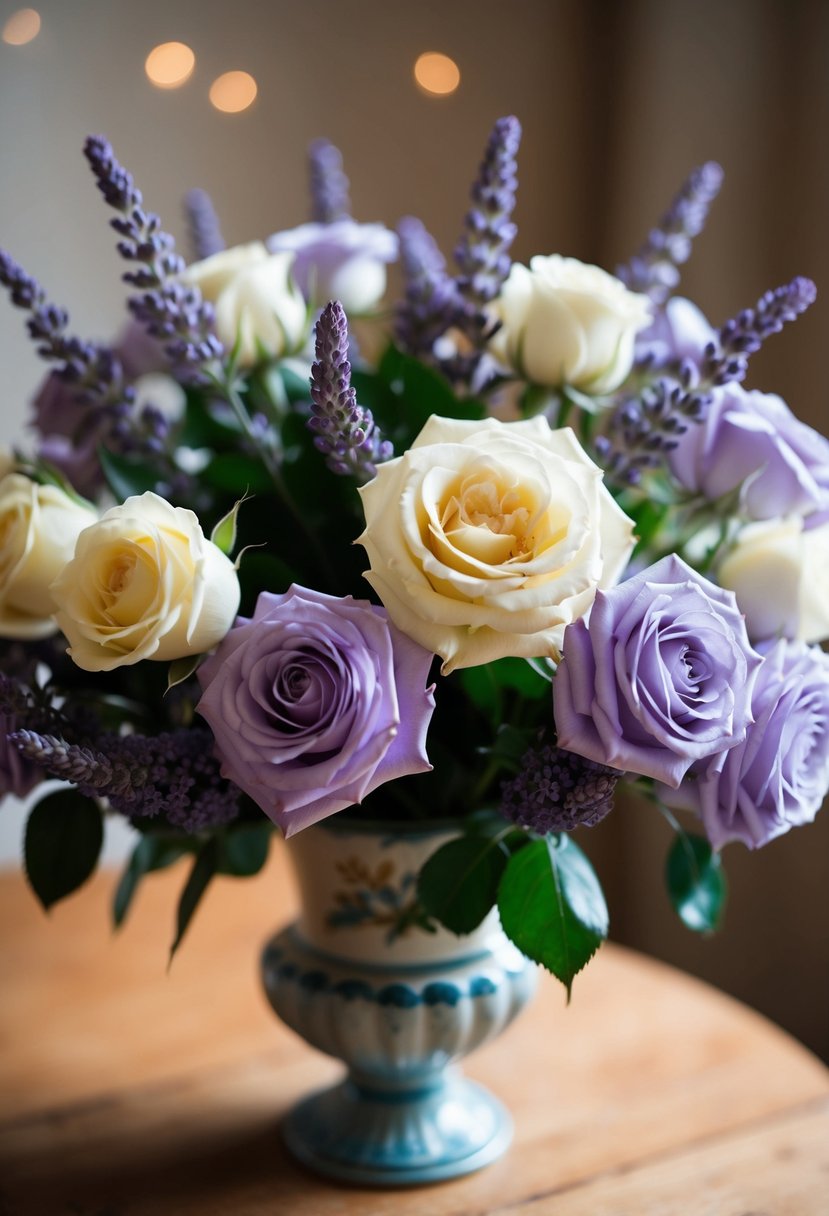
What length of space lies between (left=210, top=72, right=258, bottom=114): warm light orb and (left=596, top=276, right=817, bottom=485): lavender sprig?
0.93 m

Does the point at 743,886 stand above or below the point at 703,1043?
below

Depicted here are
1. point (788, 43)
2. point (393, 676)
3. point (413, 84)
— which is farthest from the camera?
point (413, 84)

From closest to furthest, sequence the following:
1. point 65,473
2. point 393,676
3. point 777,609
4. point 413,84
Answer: point 393,676 → point 777,609 → point 65,473 → point 413,84

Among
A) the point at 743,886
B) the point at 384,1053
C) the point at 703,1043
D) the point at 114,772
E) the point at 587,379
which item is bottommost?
the point at 743,886

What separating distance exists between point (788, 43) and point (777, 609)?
91 centimetres

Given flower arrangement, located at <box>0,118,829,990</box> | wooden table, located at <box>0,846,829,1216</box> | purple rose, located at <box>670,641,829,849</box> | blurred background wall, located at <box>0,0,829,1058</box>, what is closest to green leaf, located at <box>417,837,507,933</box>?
flower arrangement, located at <box>0,118,829,990</box>

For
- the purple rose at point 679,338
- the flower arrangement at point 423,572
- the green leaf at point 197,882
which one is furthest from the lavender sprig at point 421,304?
the green leaf at point 197,882

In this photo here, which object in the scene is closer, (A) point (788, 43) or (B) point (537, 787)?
(B) point (537, 787)

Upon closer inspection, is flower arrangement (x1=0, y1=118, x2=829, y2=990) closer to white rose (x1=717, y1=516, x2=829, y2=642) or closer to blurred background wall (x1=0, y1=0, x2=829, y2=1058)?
white rose (x1=717, y1=516, x2=829, y2=642)

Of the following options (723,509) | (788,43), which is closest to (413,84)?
(788,43)

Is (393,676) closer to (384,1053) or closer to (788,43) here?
(384,1053)

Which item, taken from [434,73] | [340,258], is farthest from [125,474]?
[434,73]

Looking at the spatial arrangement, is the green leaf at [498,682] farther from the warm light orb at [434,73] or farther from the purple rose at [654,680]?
the warm light orb at [434,73]

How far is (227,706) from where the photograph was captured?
491 mm
